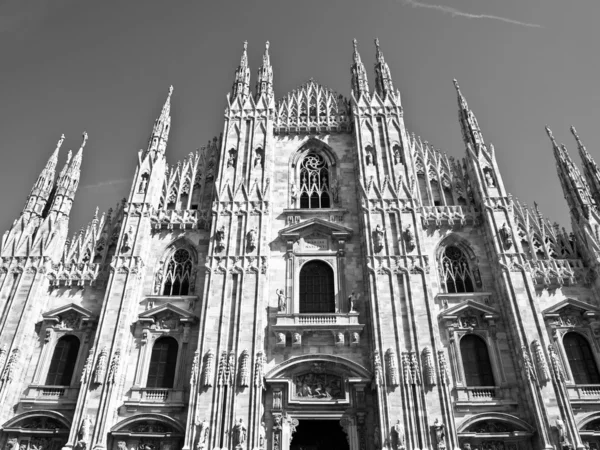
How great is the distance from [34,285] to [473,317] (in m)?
20.4

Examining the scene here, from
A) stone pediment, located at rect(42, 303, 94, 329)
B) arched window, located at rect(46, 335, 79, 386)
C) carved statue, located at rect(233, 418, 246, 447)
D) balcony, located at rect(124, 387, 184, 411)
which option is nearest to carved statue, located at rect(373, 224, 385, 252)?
carved statue, located at rect(233, 418, 246, 447)

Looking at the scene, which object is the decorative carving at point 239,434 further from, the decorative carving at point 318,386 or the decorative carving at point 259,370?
the decorative carving at point 318,386

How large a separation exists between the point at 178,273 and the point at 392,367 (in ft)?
37.5

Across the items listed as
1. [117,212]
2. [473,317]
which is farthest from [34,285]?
[473,317]

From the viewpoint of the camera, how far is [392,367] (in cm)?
1931

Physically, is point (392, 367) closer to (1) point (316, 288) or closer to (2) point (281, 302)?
(1) point (316, 288)

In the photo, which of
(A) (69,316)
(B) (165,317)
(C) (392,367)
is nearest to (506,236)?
(C) (392,367)

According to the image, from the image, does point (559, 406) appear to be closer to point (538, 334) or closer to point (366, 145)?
point (538, 334)

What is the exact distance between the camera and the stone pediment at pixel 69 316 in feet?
72.4

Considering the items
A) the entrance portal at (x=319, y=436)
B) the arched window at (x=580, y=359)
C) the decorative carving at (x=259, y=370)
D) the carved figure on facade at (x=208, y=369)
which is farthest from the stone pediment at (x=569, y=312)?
the carved figure on facade at (x=208, y=369)

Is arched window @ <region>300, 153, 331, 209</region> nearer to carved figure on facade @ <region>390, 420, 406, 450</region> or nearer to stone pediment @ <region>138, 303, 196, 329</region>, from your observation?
stone pediment @ <region>138, 303, 196, 329</region>

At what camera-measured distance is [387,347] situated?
65.4 ft

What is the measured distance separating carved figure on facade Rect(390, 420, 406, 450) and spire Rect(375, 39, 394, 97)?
19.2 m

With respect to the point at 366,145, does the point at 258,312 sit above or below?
below
